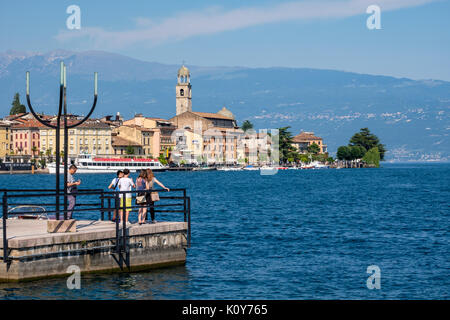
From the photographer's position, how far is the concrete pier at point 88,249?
18250 millimetres

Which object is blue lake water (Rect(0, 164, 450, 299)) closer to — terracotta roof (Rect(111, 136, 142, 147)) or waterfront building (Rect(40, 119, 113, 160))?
waterfront building (Rect(40, 119, 113, 160))

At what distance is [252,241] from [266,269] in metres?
8.03

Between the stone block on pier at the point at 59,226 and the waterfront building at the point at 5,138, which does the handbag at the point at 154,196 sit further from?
the waterfront building at the point at 5,138

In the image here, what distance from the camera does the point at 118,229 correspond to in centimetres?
1989

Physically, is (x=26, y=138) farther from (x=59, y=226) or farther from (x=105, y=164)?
(x=59, y=226)

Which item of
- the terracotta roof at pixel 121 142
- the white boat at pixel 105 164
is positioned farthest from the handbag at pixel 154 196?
the terracotta roof at pixel 121 142

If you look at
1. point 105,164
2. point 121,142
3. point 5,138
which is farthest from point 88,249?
point 121,142

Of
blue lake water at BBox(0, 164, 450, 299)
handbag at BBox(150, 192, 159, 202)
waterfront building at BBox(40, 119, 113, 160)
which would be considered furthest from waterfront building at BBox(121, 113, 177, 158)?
handbag at BBox(150, 192, 159, 202)

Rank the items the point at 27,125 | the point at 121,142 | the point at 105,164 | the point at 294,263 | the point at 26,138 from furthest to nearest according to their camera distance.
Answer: the point at 121,142
the point at 27,125
the point at 26,138
the point at 105,164
the point at 294,263

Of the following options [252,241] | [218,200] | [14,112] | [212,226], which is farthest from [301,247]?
[14,112]

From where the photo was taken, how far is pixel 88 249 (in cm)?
1939

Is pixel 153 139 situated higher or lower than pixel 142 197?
higher

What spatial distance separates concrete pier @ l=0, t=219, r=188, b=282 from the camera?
59.9 feet
